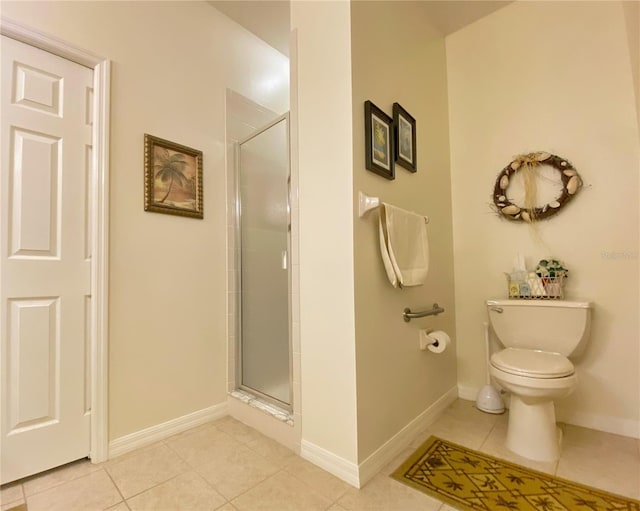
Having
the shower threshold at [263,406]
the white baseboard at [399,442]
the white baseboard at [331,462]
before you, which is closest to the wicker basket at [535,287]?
the white baseboard at [399,442]

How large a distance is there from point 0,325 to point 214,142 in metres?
1.39

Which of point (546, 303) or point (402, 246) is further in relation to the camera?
point (546, 303)

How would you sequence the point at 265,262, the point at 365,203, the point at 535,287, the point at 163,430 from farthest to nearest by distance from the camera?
1. the point at 265,262
2. the point at 535,287
3. the point at 163,430
4. the point at 365,203

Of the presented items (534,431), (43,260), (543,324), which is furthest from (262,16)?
(534,431)

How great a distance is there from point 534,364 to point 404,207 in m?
0.98

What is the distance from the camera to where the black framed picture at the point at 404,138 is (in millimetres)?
1688

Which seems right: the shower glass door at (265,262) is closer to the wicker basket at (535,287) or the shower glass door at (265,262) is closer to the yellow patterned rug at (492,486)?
the yellow patterned rug at (492,486)

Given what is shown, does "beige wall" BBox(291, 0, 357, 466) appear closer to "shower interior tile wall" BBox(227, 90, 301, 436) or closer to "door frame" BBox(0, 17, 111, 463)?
"shower interior tile wall" BBox(227, 90, 301, 436)

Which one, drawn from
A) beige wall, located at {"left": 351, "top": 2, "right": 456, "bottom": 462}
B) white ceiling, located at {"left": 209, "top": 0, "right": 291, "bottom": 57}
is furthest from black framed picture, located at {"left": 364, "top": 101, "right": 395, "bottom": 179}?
white ceiling, located at {"left": 209, "top": 0, "right": 291, "bottom": 57}

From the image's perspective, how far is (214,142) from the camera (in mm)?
2031

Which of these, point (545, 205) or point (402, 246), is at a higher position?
point (545, 205)

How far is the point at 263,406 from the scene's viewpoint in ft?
5.82

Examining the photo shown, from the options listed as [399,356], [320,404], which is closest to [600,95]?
[399,356]

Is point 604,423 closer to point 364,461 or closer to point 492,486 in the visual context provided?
point 492,486
